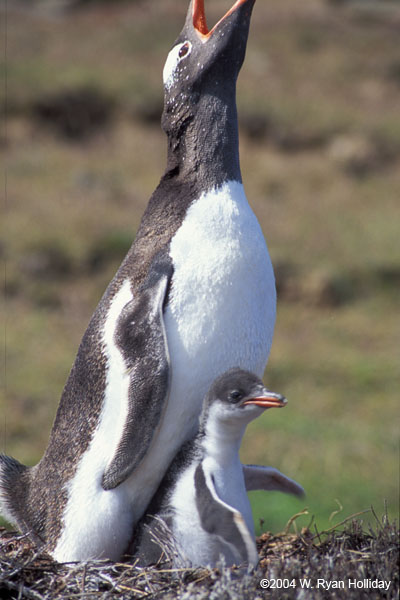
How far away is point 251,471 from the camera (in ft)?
11.1

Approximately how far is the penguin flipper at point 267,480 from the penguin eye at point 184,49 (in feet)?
5.33

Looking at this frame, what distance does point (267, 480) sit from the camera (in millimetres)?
3439

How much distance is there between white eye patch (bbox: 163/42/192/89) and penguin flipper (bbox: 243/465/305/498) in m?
1.55

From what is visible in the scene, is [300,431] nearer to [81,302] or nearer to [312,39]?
[81,302]

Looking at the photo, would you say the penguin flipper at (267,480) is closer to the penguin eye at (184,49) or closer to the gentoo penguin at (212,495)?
the gentoo penguin at (212,495)

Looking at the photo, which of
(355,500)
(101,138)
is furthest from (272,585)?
(101,138)

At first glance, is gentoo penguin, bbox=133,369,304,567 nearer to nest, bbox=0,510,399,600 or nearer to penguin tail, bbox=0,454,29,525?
nest, bbox=0,510,399,600

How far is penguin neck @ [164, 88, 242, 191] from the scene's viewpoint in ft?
10.5

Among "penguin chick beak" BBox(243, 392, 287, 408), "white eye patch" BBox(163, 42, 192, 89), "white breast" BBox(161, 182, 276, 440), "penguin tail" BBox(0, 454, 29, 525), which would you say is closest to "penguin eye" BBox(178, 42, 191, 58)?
"white eye patch" BBox(163, 42, 192, 89)

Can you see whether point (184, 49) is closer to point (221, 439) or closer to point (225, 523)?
point (221, 439)

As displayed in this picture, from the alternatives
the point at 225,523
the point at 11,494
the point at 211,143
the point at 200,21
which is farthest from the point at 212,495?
the point at 200,21

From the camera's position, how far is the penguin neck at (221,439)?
2.95 metres

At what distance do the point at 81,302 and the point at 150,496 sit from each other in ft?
25.2

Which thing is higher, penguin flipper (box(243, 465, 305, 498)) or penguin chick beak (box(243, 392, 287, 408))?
penguin chick beak (box(243, 392, 287, 408))
